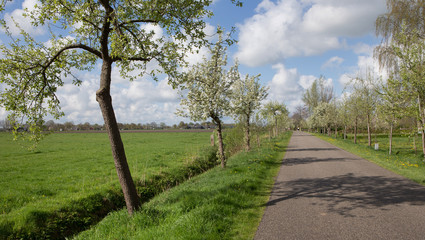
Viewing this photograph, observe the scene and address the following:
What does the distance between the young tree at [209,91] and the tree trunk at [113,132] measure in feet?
20.9

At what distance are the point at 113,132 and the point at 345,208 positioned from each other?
6.30 meters

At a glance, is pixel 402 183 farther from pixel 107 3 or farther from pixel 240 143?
pixel 240 143

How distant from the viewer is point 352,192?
791 cm

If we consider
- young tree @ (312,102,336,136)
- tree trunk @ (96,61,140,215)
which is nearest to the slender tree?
tree trunk @ (96,61,140,215)

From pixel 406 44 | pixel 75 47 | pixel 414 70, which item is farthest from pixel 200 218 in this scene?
pixel 406 44

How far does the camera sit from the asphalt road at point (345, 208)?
16.3 ft

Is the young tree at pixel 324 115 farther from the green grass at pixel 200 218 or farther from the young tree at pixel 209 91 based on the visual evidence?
the green grass at pixel 200 218

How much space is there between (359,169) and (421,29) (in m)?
10.6

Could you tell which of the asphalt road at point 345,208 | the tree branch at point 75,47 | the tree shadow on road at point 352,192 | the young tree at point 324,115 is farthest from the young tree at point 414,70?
the young tree at point 324,115

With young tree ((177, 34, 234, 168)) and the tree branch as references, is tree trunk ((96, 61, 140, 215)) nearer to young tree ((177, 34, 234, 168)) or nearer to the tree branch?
the tree branch

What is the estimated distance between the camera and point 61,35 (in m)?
7.02

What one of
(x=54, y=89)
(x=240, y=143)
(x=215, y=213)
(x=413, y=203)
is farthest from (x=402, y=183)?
(x=240, y=143)

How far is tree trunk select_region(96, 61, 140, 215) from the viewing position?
20.6 ft

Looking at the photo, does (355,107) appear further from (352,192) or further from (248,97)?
(352,192)
